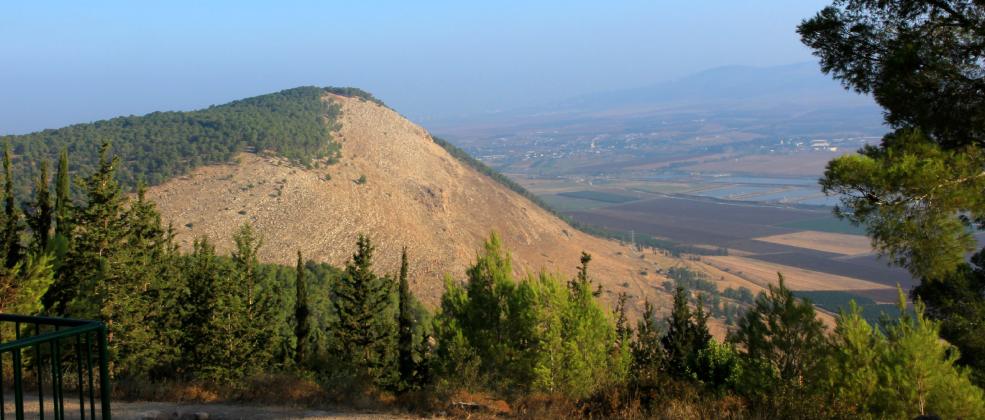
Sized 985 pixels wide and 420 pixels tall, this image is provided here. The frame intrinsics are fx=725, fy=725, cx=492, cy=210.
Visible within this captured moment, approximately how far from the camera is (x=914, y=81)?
31.5 ft

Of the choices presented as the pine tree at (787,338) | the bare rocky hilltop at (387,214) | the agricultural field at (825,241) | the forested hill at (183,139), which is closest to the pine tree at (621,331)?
the pine tree at (787,338)

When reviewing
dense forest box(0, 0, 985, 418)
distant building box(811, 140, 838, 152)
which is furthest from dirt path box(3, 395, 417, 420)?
distant building box(811, 140, 838, 152)

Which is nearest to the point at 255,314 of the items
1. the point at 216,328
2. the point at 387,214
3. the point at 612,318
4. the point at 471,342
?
the point at 216,328

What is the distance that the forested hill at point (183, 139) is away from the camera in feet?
221

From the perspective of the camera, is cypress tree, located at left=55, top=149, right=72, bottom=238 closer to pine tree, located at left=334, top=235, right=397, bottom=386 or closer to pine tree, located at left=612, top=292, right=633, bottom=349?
pine tree, located at left=334, top=235, right=397, bottom=386

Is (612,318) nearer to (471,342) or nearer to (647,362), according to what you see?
(647,362)

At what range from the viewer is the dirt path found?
10703mm

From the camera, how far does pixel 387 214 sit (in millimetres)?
72875

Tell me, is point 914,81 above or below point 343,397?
above

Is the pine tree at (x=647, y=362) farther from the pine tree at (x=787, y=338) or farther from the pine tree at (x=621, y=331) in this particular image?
the pine tree at (x=787, y=338)

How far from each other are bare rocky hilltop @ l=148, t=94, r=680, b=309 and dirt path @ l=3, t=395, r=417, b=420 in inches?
1800

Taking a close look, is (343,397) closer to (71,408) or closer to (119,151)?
(71,408)

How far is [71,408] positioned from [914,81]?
1299 centimetres

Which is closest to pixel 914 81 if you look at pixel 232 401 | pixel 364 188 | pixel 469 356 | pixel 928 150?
pixel 928 150
